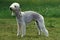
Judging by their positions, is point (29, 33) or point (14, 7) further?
point (29, 33)

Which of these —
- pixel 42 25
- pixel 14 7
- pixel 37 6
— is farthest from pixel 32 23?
pixel 37 6

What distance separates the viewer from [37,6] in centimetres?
2014

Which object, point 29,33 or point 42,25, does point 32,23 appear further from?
point 42,25

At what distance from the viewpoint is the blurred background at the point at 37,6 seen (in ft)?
58.5

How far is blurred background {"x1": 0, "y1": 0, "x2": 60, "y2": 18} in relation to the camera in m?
17.8

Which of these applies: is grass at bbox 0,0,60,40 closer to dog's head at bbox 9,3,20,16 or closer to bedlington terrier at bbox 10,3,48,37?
bedlington terrier at bbox 10,3,48,37

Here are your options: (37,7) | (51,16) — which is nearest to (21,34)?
(51,16)

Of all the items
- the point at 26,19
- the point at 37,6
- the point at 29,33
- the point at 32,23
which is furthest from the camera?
the point at 37,6

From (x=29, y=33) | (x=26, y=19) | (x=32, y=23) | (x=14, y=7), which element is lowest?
(x=29, y=33)

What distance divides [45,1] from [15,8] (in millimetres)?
10741

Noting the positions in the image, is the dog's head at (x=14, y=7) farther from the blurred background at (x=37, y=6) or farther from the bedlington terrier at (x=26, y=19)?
the blurred background at (x=37, y=6)

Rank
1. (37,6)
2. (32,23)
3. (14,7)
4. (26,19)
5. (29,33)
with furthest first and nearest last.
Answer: (37,6) < (32,23) < (29,33) < (26,19) < (14,7)

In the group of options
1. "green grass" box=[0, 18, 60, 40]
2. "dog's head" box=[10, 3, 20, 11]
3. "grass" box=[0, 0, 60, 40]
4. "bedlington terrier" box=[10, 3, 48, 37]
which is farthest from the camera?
"grass" box=[0, 0, 60, 40]

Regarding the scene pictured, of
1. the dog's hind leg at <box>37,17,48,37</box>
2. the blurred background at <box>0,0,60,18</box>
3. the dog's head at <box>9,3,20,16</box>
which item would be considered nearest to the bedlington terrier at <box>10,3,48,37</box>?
the dog's hind leg at <box>37,17,48,37</box>
